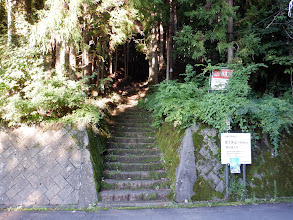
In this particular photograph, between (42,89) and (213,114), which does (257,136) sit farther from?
(42,89)

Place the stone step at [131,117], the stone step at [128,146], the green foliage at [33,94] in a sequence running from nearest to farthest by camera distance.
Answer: the green foliage at [33,94]
the stone step at [128,146]
the stone step at [131,117]

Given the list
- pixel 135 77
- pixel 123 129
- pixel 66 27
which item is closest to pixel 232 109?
pixel 123 129

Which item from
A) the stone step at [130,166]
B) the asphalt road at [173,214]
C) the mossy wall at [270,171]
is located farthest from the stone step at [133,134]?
the mossy wall at [270,171]

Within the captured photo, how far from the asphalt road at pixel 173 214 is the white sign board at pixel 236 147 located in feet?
3.58

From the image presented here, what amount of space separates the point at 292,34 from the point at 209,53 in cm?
292

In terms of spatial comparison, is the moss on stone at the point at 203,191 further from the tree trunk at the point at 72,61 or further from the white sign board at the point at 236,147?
the tree trunk at the point at 72,61

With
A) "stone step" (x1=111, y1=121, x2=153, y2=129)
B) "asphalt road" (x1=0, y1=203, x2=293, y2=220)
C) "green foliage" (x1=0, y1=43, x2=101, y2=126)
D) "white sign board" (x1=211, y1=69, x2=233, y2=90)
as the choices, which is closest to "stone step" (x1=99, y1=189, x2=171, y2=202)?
"asphalt road" (x1=0, y1=203, x2=293, y2=220)

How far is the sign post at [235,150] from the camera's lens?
4930 millimetres

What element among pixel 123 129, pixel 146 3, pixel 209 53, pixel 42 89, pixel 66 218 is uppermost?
pixel 146 3

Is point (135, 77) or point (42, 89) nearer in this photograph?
point (42, 89)

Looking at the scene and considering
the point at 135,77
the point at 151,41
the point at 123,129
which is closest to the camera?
the point at 123,129

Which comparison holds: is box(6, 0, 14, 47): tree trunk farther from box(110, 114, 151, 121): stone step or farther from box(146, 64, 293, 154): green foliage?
box(146, 64, 293, 154): green foliage

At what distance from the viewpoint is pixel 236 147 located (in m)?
4.98

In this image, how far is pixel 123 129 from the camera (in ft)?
25.7
